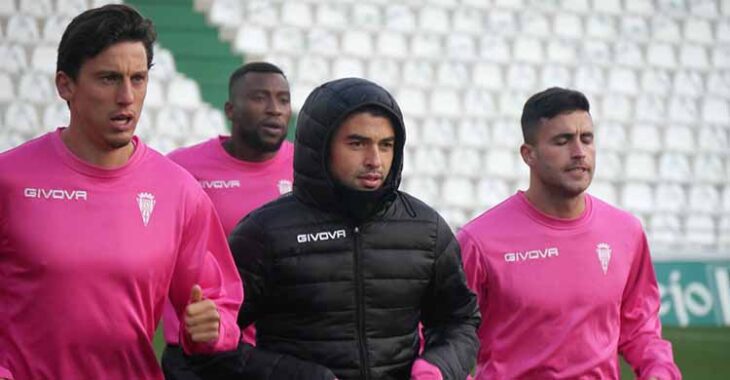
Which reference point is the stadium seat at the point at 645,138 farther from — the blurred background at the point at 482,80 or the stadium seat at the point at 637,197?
the stadium seat at the point at 637,197

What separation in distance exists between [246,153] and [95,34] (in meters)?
3.51

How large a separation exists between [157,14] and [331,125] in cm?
1395

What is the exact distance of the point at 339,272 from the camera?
435 cm

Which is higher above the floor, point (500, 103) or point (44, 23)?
point (44, 23)

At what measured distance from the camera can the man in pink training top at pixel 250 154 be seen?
7.45 m

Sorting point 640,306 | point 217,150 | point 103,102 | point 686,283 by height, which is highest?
point 103,102

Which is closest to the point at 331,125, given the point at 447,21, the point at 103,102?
the point at 103,102

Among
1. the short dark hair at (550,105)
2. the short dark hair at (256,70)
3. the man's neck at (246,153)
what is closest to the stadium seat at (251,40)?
the short dark hair at (256,70)

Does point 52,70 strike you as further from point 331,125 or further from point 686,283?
point 331,125

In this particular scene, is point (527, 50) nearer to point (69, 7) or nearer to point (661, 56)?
point (661, 56)

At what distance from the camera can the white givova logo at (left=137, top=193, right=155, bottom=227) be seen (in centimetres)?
422

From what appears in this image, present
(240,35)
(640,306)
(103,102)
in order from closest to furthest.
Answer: (103,102)
(640,306)
(240,35)

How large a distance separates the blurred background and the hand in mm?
11791

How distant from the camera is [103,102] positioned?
4.14 metres
